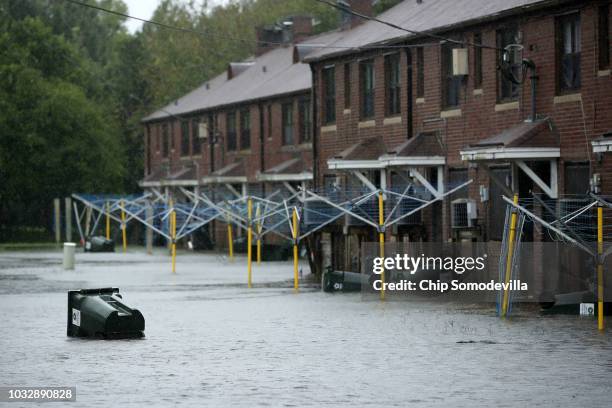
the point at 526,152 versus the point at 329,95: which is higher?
the point at 329,95

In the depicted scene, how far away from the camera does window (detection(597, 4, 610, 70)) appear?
3126 centimetres

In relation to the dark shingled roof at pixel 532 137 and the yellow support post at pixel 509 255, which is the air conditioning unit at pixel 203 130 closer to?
→ the dark shingled roof at pixel 532 137

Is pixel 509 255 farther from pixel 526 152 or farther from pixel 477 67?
pixel 477 67

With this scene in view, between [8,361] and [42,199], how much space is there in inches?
2573

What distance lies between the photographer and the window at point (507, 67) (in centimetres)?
3359

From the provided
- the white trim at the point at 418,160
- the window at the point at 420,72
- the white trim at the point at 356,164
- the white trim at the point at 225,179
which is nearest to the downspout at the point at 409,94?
the window at the point at 420,72

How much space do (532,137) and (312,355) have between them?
13.8 m

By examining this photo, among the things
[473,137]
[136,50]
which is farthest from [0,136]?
[473,137]

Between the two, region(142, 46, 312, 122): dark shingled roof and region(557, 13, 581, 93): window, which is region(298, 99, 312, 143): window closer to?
region(142, 46, 312, 122): dark shingled roof

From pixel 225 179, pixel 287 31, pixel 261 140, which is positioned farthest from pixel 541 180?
pixel 287 31

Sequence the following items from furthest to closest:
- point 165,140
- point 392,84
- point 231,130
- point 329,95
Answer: point 165,140
point 231,130
point 329,95
point 392,84

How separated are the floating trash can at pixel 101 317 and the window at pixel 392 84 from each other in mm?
19864

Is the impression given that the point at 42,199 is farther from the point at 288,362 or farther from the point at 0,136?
the point at 288,362

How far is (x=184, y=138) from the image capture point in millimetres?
75250
